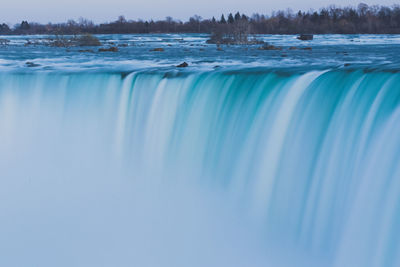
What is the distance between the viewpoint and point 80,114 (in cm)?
1135

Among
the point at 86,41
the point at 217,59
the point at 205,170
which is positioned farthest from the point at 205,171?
the point at 86,41

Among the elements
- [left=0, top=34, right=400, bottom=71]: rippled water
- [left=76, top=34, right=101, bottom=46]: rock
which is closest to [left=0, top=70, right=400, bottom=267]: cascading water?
[left=0, top=34, right=400, bottom=71]: rippled water

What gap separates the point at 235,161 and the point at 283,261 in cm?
219

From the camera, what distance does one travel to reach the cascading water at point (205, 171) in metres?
6.84

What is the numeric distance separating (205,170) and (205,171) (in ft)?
0.08

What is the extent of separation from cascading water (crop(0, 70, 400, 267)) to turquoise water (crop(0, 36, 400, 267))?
0.02 metres

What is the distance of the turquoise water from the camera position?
6852 mm

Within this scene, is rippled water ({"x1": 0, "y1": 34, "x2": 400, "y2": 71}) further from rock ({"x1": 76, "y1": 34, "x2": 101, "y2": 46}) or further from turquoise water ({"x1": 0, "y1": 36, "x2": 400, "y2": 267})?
rock ({"x1": 76, "y1": 34, "x2": 101, "y2": 46})

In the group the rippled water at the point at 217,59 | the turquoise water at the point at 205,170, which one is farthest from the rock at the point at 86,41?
the turquoise water at the point at 205,170

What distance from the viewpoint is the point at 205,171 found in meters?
9.22

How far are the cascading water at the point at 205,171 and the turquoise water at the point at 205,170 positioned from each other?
0.02 metres

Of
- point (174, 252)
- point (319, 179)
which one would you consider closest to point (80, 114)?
point (174, 252)

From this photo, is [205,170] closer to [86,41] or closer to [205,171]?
[205,171]

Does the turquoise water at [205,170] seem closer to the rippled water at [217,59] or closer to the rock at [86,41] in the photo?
the rippled water at [217,59]
